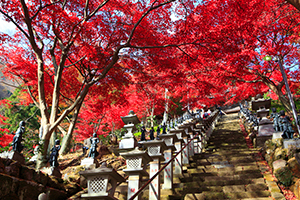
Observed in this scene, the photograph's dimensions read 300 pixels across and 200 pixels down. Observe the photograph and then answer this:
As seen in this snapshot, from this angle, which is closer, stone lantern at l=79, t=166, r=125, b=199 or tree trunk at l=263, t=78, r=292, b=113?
stone lantern at l=79, t=166, r=125, b=199

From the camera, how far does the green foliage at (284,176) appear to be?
577cm

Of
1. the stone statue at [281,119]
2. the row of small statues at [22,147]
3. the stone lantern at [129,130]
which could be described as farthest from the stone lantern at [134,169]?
the stone statue at [281,119]

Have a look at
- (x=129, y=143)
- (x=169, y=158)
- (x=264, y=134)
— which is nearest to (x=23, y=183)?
(x=169, y=158)

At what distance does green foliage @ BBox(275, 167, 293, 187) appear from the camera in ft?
18.9

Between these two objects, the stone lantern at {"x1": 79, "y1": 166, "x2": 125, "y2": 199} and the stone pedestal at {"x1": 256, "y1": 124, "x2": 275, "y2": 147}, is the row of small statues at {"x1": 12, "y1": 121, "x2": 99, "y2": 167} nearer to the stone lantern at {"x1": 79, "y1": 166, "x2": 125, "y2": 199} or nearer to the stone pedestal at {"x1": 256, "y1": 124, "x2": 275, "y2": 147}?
the stone lantern at {"x1": 79, "y1": 166, "x2": 125, "y2": 199}

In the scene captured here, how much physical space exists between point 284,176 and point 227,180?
1671mm

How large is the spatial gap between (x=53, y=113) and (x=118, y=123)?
52.5ft

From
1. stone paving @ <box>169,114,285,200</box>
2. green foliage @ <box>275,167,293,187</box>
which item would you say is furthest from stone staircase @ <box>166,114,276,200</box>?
green foliage @ <box>275,167,293,187</box>

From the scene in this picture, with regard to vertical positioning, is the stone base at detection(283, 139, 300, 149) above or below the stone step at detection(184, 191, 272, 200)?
above

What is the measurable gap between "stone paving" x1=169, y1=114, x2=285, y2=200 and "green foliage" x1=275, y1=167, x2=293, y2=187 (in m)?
0.24

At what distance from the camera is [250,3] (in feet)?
34.6

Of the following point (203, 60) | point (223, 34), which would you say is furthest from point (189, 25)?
point (203, 60)

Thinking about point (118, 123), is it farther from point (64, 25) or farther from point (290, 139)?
point (290, 139)

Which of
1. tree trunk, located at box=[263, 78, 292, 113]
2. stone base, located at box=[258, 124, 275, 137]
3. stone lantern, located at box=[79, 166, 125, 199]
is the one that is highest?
tree trunk, located at box=[263, 78, 292, 113]
